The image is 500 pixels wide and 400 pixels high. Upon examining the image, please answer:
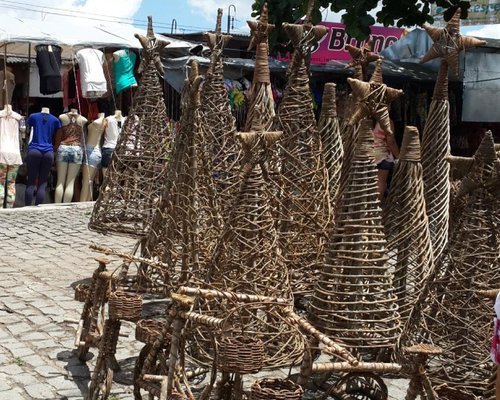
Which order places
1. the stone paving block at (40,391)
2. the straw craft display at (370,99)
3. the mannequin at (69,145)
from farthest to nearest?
1. the mannequin at (69,145)
2. the straw craft display at (370,99)
3. the stone paving block at (40,391)

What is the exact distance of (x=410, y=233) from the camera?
17.7 feet

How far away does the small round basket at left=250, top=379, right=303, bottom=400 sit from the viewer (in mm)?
3484

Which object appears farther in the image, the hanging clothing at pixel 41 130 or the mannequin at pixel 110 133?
the mannequin at pixel 110 133

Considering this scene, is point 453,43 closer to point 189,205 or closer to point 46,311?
point 189,205

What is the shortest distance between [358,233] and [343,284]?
352mm

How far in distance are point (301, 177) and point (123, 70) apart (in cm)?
737

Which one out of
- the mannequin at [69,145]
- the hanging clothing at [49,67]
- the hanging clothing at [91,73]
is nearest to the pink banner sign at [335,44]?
the hanging clothing at [91,73]

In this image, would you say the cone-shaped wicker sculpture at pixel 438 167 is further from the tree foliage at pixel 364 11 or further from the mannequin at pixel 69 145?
the mannequin at pixel 69 145

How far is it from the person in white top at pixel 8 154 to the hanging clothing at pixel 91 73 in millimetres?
1258

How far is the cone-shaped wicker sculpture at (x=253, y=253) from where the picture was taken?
4.38 metres

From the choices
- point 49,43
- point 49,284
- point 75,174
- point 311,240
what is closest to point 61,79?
point 49,43

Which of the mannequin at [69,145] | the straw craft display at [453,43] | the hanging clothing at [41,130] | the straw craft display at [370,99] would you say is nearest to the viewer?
the straw craft display at [370,99]

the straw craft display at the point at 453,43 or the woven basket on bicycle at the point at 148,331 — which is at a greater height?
the straw craft display at the point at 453,43

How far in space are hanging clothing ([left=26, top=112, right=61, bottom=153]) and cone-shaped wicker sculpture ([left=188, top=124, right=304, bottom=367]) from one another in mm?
7835
